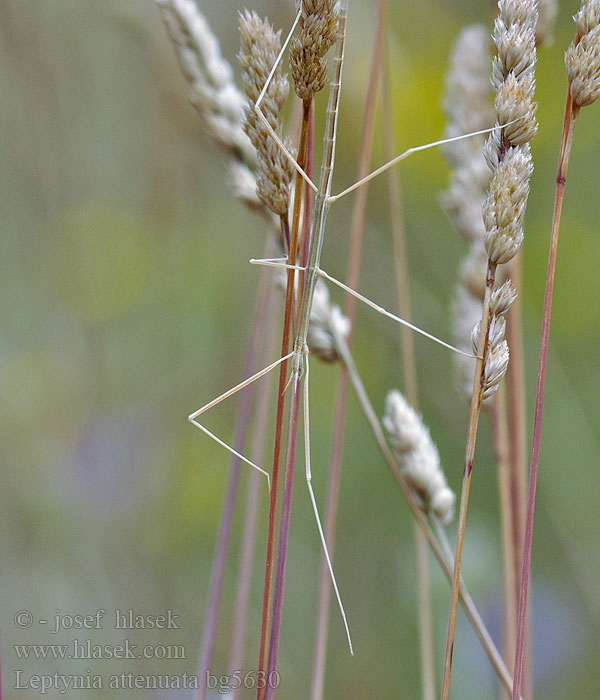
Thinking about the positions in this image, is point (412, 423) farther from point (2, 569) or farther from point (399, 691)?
point (2, 569)

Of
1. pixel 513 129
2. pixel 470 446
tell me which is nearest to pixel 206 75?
pixel 513 129

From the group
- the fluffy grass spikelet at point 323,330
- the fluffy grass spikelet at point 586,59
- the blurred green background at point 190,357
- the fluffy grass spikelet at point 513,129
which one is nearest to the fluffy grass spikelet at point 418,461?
the fluffy grass spikelet at point 323,330

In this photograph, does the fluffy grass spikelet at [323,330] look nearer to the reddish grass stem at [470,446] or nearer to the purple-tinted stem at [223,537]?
the purple-tinted stem at [223,537]

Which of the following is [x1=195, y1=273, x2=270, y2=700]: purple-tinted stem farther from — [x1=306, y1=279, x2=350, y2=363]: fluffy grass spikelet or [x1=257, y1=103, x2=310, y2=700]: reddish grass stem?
[x1=257, y1=103, x2=310, y2=700]: reddish grass stem

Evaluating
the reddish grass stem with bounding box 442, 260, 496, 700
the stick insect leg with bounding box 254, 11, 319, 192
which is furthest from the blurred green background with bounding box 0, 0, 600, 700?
the stick insect leg with bounding box 254, 11, 319, 192

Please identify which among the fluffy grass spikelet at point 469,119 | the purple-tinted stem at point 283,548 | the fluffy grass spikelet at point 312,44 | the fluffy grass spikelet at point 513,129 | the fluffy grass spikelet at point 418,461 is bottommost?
the purple-tinted stem at point 283,548

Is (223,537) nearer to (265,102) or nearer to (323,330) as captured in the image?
(323,330)

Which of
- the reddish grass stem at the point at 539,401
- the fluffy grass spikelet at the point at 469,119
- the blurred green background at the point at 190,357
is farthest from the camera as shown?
the blurred green background at the point at 190,357
